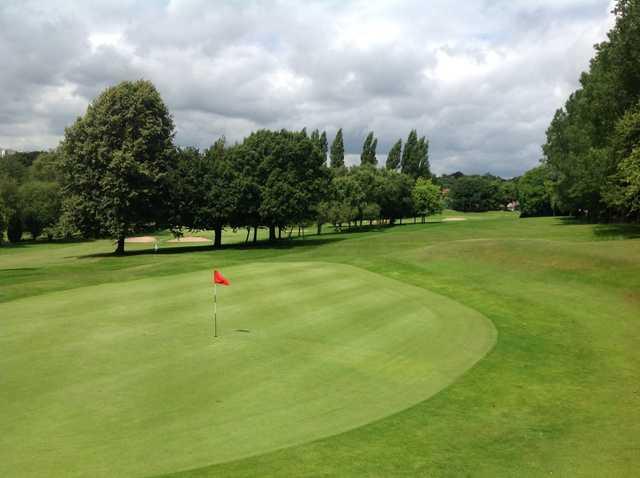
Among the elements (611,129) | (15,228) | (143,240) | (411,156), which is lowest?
(143,240)

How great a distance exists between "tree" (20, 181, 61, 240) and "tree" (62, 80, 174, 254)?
40.7 metres

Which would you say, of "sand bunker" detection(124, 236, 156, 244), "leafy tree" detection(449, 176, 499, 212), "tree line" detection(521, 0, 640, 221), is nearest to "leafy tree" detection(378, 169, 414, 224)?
"tree line" detection(521, 0, 640, 221)

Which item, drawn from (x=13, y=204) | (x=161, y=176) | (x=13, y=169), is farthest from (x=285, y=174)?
(x=13, y=169)

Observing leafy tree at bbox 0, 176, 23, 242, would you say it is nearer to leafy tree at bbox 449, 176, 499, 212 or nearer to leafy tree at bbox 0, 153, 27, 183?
leafy tree at bbox 0, 153, 27, 183

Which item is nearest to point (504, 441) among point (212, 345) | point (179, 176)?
point (212, 345)

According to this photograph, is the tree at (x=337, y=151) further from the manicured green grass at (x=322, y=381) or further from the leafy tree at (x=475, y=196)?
the manicured green grass at (x=322, y=381)

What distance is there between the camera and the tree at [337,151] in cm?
13188

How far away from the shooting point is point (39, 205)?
289 feet

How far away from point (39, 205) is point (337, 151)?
231 ft

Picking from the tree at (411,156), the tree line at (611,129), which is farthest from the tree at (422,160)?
the tree line at (611,129)

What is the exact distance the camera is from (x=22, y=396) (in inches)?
446

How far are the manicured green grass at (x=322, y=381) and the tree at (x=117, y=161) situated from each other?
2593 cm

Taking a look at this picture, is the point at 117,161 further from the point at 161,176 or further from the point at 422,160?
the point at 422,160

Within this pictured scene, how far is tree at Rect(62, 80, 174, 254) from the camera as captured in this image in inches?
1993
